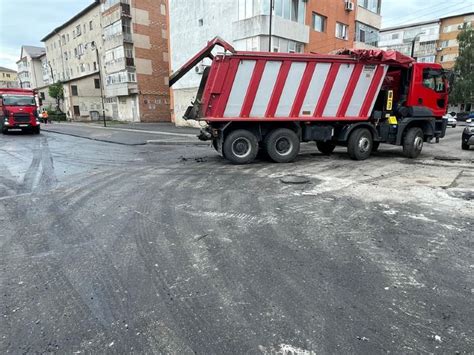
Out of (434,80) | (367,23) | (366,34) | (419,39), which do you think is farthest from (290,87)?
(419,39)

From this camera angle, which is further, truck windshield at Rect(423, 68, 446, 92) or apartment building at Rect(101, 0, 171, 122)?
apartment building at Rect(101, 0, 171, 122)

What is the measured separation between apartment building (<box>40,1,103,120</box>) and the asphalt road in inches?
1658

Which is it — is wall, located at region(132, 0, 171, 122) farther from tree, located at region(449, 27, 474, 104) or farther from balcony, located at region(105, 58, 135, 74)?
tree, located at region(449, 27, 474, 104)

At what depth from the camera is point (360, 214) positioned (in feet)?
18.0

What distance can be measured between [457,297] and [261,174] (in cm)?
611

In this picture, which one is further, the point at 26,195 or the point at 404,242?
the point at 26,195

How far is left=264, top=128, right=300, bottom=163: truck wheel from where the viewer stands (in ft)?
34.6

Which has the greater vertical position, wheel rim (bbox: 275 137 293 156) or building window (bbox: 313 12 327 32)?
building window (bbox: 313 12 327 32)

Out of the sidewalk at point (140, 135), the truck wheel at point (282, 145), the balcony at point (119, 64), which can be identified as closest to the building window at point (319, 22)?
the sidewalk at point (140, 135)

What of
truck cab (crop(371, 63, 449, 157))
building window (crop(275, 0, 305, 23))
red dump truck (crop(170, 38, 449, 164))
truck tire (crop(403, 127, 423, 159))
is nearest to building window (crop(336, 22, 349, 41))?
building window (crop(275, 0, 305, 23))

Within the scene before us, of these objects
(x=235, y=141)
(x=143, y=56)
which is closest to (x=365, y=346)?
(x=235, y=141)

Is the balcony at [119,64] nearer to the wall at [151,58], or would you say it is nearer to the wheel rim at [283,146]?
the wall at [151,58]

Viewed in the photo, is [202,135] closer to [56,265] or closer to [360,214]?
[360,214]

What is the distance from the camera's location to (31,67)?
3049 inches
